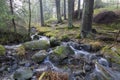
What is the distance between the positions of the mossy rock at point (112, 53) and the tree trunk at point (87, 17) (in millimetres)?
3213

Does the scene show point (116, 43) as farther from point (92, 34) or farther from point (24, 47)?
point (24, 47)

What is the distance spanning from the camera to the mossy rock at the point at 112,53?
8392 millimetres

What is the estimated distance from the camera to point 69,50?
9398 millimetres

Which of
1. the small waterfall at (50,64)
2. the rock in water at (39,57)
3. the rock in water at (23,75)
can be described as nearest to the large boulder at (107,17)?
the rock in water at (39,57)

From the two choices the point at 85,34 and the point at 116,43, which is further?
the point at 85,34

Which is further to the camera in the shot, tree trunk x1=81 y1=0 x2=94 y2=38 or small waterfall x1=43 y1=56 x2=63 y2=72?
tree trunk x1=81 y1=0 x2=94 y2=38

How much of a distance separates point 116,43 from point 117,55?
Answer: 2239 millimetres

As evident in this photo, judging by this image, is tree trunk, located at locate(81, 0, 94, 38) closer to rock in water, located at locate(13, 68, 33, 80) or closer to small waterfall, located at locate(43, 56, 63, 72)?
small waterfall, located at locate(43, 56, 63, 72)

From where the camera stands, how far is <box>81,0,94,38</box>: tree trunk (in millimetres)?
12594

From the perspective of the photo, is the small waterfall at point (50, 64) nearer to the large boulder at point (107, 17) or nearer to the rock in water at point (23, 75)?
the rock in water at point (23, 75)

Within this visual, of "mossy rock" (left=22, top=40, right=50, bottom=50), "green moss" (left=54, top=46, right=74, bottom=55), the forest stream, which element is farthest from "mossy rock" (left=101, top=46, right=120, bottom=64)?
"mossy rock" (left=22, top=40, right=50, bottom=50)

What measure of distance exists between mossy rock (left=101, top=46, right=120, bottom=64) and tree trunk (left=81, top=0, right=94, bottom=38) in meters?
3.21

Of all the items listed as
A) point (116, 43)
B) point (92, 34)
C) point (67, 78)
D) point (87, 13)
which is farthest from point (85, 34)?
point (67, 78)

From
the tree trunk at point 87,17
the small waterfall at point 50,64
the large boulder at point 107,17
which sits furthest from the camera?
the large boulder at point 107,17
